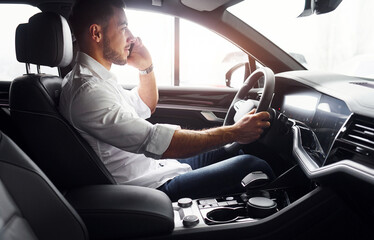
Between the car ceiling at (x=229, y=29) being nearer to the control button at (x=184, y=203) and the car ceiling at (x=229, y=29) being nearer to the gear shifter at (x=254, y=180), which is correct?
the gear shifter at (x=254, y=180)

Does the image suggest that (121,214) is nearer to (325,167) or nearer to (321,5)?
(325,167)

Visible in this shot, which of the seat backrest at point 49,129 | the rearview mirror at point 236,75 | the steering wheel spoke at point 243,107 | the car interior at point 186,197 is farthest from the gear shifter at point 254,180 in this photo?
the rearview mirror at point 236,75

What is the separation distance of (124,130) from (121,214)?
31 centimetres

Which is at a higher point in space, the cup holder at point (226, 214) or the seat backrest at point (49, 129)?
the seat backrest at point (49, 129)

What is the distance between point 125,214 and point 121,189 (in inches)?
4.5

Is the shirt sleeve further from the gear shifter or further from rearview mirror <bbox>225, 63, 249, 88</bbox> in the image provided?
rearview mirror <bbox>225, 63, 249, 88</bbox>

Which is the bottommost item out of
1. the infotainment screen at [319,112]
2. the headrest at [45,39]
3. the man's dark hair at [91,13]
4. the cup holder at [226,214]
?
the cup holder at [226,214]

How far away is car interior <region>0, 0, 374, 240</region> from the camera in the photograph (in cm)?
110

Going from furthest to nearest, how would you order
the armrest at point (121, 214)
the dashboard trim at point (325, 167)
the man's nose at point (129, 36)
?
the man's nose at point (129, 36) → the armrest at point (121, 214) → the dashboard trim at point (325, 167)

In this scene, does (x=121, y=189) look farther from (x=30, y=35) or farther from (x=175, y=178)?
(x=30, y=35)

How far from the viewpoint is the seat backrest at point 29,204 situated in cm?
106

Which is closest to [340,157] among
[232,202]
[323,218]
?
[323,218]

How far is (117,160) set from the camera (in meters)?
1.50

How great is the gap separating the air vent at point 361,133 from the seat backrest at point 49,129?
0.86 meters
